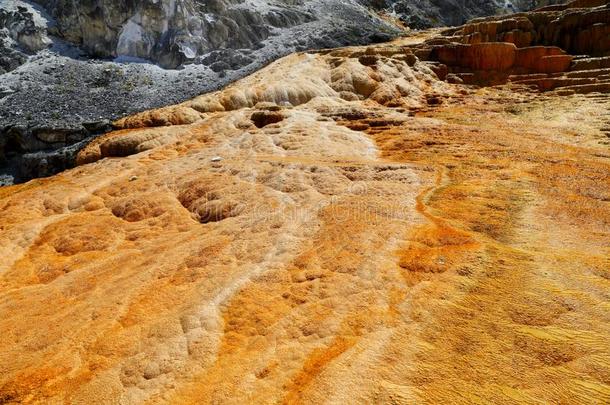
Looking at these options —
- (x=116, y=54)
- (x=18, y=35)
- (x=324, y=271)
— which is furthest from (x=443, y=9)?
(x=324, y=271)

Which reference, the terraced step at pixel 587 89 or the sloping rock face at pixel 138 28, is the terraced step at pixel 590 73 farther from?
the sloping rock face at pixel 138 28

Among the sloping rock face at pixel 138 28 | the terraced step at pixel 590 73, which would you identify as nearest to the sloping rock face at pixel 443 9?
the sloping rock face at pixel 138 28

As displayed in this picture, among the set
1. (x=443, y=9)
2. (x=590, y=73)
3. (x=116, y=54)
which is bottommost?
(x=590, y=73)

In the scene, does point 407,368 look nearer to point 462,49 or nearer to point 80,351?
point 80,351

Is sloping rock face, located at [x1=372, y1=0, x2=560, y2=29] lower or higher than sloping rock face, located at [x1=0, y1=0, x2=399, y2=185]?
higher

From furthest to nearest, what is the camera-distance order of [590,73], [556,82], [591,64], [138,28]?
[138,28]
[591,64]
[556,82]
[590,73]

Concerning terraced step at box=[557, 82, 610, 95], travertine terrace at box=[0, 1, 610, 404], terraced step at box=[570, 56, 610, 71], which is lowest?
travertine terrace at box=[0, 1, 610, 404]

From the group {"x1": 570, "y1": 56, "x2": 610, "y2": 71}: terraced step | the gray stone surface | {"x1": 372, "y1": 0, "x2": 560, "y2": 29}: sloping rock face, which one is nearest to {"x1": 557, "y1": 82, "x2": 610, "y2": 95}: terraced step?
{"x1": 570, "y1": 56, "x2": 610, "y2": 71}: terraced step

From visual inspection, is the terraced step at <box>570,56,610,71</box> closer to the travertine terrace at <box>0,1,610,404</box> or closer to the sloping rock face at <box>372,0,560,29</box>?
the travertine terrace at <box>0,1,610,404</box>

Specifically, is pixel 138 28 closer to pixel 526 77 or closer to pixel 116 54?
pixel 116 54
